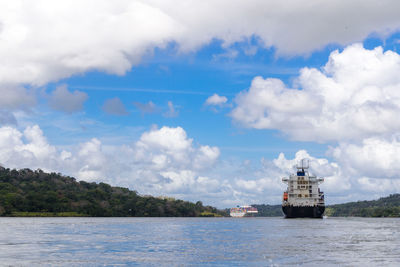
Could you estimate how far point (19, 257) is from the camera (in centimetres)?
5331

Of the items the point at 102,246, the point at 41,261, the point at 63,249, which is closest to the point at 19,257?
the point at 41,261

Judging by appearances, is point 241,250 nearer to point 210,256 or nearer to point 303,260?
point 210,256

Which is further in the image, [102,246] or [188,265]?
[102,246]

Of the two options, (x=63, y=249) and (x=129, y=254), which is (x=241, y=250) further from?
(x=63, y=249)

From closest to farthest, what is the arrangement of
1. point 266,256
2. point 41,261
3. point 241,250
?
point 41,261, point 266,256, point 241,250

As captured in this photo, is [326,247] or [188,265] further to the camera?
[326,247]

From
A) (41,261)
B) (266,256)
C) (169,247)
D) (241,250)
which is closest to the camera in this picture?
(41,261)

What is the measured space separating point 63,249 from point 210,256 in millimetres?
20618

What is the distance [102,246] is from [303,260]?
100 ft

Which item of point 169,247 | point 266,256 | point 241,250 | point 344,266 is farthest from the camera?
point 169,247

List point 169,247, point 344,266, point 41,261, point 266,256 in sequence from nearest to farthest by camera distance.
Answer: point 344,266
point 41,261
point 266,256
point 169,247

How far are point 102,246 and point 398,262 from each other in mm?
39461

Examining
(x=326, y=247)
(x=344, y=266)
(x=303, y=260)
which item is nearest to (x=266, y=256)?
(x=303, y=260)

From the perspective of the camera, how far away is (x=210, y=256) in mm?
56906
